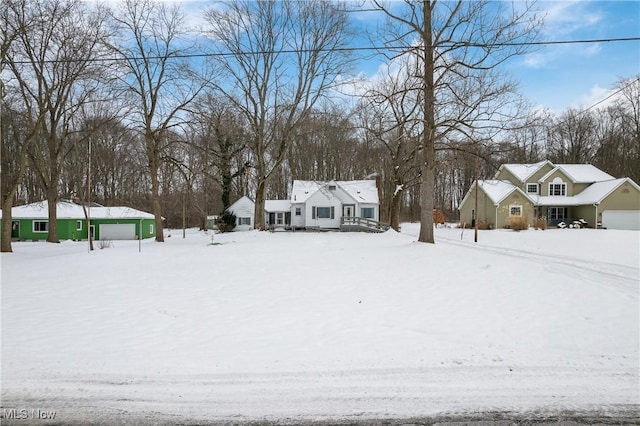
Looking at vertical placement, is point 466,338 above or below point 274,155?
below

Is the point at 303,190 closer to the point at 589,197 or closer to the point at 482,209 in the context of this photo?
the point at 482,209

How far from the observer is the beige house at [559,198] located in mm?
33625

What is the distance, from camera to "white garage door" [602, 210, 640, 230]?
1319 inches

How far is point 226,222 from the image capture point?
1465 inches

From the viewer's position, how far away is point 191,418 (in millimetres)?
3752

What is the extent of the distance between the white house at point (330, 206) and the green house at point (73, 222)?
14830 millimetres

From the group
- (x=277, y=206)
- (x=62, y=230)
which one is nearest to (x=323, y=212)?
(x=277, y=206)

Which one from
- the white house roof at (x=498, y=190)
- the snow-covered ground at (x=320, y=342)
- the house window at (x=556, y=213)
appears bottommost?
the snow-covered ground at (x=320, y=342)

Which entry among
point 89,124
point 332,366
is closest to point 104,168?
point 89,124

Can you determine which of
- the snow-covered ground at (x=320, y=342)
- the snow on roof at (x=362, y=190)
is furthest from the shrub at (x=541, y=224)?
the snow-covered ground at (x=320, y=342)

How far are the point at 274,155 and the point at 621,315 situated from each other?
96.5ft

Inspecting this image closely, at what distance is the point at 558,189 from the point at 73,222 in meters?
47.2

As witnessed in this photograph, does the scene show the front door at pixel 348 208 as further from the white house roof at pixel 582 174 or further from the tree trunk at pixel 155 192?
the white house roof at pixel 582 174

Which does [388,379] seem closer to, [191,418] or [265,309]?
[191,418]
